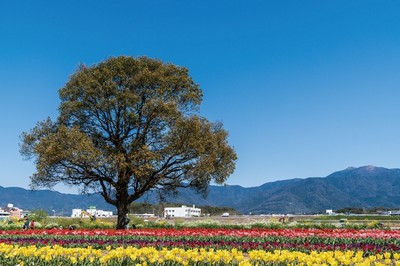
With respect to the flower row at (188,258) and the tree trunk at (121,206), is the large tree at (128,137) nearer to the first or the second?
the tree trunk at (121,206)

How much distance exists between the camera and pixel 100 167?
99.6ft

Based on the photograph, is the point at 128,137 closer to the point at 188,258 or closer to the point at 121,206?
the point at 121,206

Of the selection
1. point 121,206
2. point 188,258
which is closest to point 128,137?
point 121,206

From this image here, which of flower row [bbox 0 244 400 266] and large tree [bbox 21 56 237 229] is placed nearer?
flower row [bbox 0 244 400 266]

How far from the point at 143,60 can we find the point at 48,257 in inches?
1010

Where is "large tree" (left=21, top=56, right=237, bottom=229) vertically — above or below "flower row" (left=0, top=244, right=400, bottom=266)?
above

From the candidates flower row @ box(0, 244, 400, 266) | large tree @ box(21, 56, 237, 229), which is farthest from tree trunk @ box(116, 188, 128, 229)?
flower row @ box(0, 244, 400, 266)

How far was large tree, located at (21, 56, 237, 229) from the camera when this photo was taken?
97.4ft

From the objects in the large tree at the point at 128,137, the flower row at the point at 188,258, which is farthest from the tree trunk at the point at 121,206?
the flower row at the point at 188,258

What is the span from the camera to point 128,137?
107ft

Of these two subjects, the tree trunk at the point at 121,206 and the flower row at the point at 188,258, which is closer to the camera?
the flower row at the point at 188,258

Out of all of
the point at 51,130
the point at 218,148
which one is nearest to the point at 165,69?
the point at 218,148

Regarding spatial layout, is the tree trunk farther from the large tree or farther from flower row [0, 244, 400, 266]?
flower row [0, 244, 400, 266]

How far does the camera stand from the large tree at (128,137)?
97.4ft
